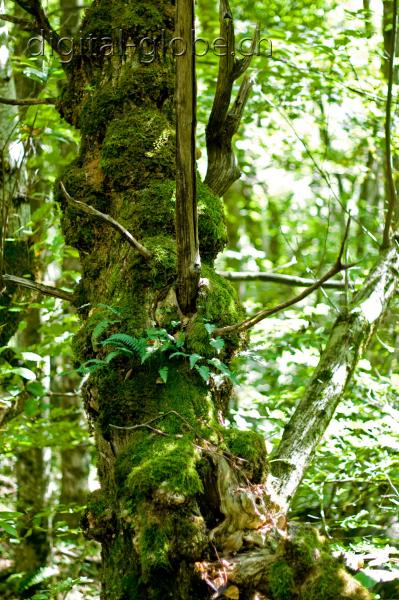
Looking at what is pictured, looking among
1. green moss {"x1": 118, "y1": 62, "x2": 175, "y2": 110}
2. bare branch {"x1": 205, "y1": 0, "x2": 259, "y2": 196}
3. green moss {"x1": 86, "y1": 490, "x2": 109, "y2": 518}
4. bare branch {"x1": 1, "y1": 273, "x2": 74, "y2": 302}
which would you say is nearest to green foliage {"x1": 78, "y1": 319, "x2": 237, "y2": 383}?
green moss {"x1": 86, "y1": 490, "x2": 109, "y2": 518}

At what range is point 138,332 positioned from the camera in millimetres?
2600

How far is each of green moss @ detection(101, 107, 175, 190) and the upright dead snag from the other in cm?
68

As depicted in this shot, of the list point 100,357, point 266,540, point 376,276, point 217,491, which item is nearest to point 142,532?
point 217,491

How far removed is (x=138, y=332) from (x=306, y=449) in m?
1.15

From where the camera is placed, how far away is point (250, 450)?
2379mm

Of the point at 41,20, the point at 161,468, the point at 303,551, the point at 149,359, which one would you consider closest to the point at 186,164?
the point at 149,359

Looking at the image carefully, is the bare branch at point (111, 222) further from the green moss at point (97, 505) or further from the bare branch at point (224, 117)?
the green moss at point (97, 505)

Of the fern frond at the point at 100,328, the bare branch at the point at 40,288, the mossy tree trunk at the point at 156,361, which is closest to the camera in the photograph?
the mossy tree trunk at the point at 156,361

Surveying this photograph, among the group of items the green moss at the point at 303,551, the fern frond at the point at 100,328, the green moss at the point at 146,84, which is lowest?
the green moss at the point at 303,551

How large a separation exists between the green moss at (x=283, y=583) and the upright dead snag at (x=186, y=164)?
1.14 m

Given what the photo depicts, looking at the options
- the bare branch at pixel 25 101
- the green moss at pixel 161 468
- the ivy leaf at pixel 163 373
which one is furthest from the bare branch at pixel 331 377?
the bare branch at pixel 25 101

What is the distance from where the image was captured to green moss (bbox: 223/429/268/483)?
2.37 meters

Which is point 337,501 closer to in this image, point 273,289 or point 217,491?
point 217,491

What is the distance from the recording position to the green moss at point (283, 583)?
1.92 meters
